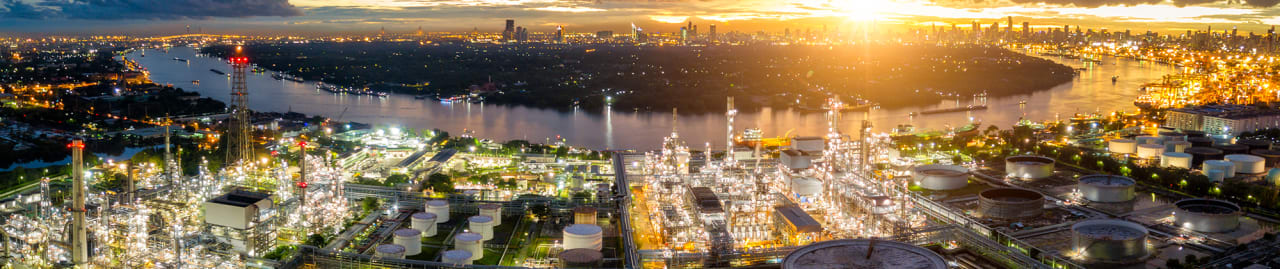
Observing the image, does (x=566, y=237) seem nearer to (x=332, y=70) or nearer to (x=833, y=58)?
(x=332, y=70)

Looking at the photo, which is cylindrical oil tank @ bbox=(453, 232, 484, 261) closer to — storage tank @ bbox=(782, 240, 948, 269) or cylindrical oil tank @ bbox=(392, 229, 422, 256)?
cylindrical oil tank @ bbox=(392, 229, 422, 256)

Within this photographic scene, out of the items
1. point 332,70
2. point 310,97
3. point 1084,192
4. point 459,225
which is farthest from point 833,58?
point 459,225

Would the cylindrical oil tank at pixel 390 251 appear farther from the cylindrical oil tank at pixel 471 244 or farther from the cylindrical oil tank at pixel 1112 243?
the cylindrical oil tank at pixel 1112 243

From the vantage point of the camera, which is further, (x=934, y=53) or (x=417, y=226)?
(x=934, y=53)

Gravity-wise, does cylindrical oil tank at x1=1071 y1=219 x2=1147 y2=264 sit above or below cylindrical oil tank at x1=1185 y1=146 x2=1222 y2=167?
below

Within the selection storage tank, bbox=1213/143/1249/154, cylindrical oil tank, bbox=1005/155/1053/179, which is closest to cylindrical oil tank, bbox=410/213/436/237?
cylindrical oil tank, bbox=1005/155/1053/179
